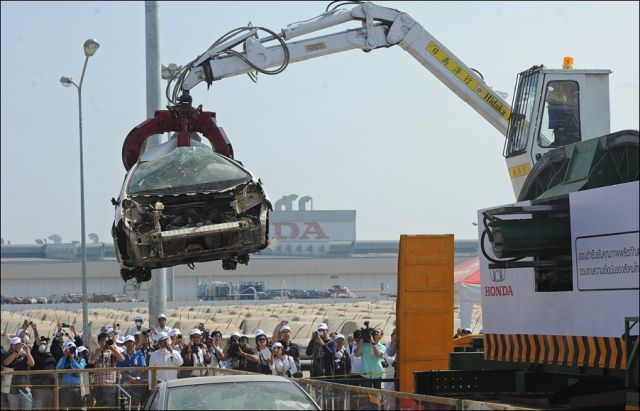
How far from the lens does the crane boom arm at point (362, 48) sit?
17.9 m

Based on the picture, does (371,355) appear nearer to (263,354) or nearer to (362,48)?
(263,354)

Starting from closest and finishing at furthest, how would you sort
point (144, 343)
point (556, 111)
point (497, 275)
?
point (497, 275) < point (556, 111) < point (144, 343)

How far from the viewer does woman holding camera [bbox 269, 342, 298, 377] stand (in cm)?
1670

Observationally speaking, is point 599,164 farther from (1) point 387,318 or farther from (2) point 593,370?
(1) point 387,318

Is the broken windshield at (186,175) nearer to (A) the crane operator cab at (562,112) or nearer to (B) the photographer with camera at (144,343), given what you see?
(A) the crane operator cab at (562,112)

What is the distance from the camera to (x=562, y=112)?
1358 centimetres

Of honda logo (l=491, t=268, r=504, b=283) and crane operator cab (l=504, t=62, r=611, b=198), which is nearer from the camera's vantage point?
honda logo (l=491, t=268, r=504, b=283)

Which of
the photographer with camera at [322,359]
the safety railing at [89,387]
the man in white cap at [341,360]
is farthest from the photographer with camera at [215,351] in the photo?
→ the safety railing at [89,387]

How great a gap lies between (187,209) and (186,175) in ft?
1.40

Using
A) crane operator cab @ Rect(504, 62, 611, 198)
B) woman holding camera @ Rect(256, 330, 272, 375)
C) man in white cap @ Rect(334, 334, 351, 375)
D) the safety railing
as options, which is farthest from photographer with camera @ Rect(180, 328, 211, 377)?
crane operator cab @ Rect(504, 62, 611, 198)

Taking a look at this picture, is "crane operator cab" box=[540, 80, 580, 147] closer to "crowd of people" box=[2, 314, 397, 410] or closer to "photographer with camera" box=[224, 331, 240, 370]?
"crowd of people" box=[2, 314, 397, 410]

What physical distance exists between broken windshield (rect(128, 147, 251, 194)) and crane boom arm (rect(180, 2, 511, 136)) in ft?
14.5

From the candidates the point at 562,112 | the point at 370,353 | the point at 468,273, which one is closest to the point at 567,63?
the point at 562,112

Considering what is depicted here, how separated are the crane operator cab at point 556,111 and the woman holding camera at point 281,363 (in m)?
5.14
